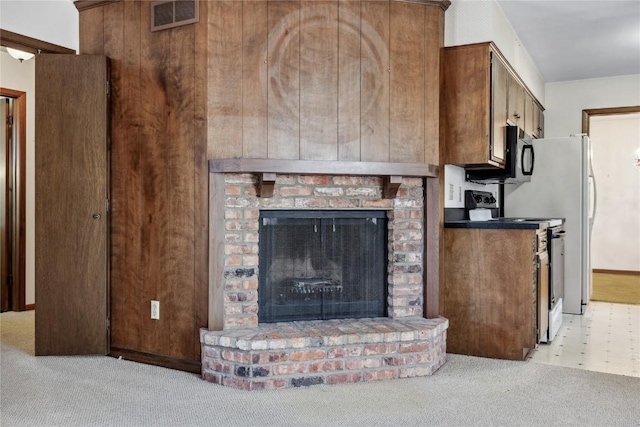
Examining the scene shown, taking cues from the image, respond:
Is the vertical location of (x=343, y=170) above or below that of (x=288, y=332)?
above

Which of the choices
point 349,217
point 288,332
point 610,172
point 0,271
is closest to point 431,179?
point 349,217

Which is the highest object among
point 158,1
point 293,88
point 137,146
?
point 158,1

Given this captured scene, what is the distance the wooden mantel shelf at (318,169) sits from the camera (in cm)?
301

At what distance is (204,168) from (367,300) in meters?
1.32

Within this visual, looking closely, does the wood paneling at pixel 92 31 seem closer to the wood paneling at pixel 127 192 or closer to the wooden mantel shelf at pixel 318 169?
the wood paneling at pixel 127 192

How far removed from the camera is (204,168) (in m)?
3.12

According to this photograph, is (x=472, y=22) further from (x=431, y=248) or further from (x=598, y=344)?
(x=598, y=344)

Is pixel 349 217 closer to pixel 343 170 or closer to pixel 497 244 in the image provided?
pixel 343 170

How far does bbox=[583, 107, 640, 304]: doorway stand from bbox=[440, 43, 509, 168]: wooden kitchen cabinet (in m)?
5.21

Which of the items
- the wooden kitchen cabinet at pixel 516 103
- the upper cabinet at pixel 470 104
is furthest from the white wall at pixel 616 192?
the upper cabinet at pixel 470 104

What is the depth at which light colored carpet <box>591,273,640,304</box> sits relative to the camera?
5.93 metres

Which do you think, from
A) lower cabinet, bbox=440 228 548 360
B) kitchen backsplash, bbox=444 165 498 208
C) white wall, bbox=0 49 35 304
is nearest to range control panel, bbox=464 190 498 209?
kitchen backsplash, bbox=444 165 498 208

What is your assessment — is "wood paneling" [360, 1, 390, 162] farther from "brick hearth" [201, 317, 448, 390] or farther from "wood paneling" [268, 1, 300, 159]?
"brick hearth" [201, 317, 448, 390]

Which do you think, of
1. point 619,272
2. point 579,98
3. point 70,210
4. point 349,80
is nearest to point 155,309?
point 70,210
